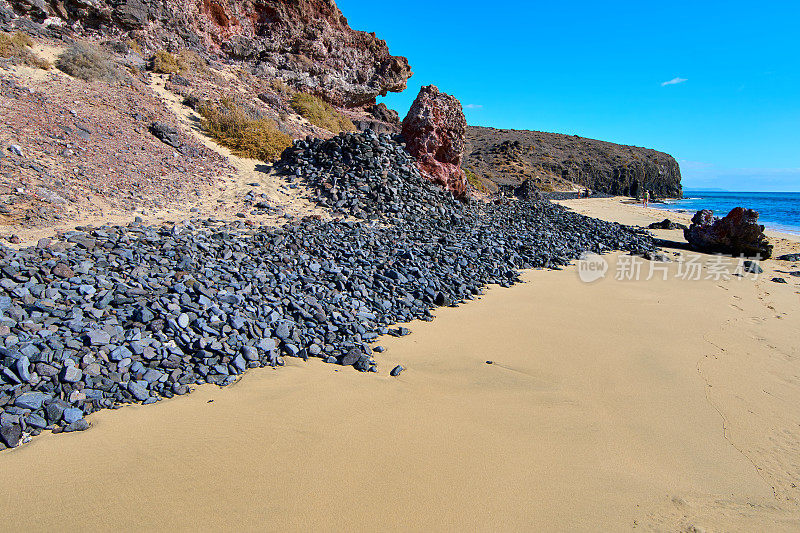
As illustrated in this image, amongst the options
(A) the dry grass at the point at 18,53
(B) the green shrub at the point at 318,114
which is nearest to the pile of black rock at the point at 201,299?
(A) the dry grass at the point at 18,53

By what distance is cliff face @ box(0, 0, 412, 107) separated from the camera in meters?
15.5

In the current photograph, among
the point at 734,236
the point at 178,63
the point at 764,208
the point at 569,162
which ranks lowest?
the point at 734,236

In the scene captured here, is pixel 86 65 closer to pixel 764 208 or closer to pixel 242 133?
pixel 242 133

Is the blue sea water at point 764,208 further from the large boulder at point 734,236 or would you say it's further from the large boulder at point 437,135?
the large boulder at point 437,135

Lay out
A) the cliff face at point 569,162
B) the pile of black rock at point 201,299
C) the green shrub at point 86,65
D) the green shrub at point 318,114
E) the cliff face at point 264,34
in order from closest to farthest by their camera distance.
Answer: the pile of black rock at point 201,299 < the green shrub at point 86,65 < the cliff face at point 264,34 < the green shrub at point 318,114 < the cliff face at point 569,162

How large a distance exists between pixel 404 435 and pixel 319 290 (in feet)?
9.53

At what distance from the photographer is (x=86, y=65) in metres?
12.5

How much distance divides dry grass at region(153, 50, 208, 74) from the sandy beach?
16.1m

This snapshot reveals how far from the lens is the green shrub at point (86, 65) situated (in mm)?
12227

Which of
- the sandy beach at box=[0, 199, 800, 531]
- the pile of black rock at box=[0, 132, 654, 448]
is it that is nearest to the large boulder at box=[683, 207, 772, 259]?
the pile of black rock at box=[0, 132, 654, 448]

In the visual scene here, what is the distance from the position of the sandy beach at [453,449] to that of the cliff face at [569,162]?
108 ft

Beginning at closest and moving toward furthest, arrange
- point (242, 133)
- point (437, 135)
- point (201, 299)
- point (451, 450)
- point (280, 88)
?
point (451, 450), point (201, 299), point (242, 133), point (437, 135), point (280, 88)

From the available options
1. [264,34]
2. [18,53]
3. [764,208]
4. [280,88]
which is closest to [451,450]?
[18,53]

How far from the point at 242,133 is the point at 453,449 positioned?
12.6 m
